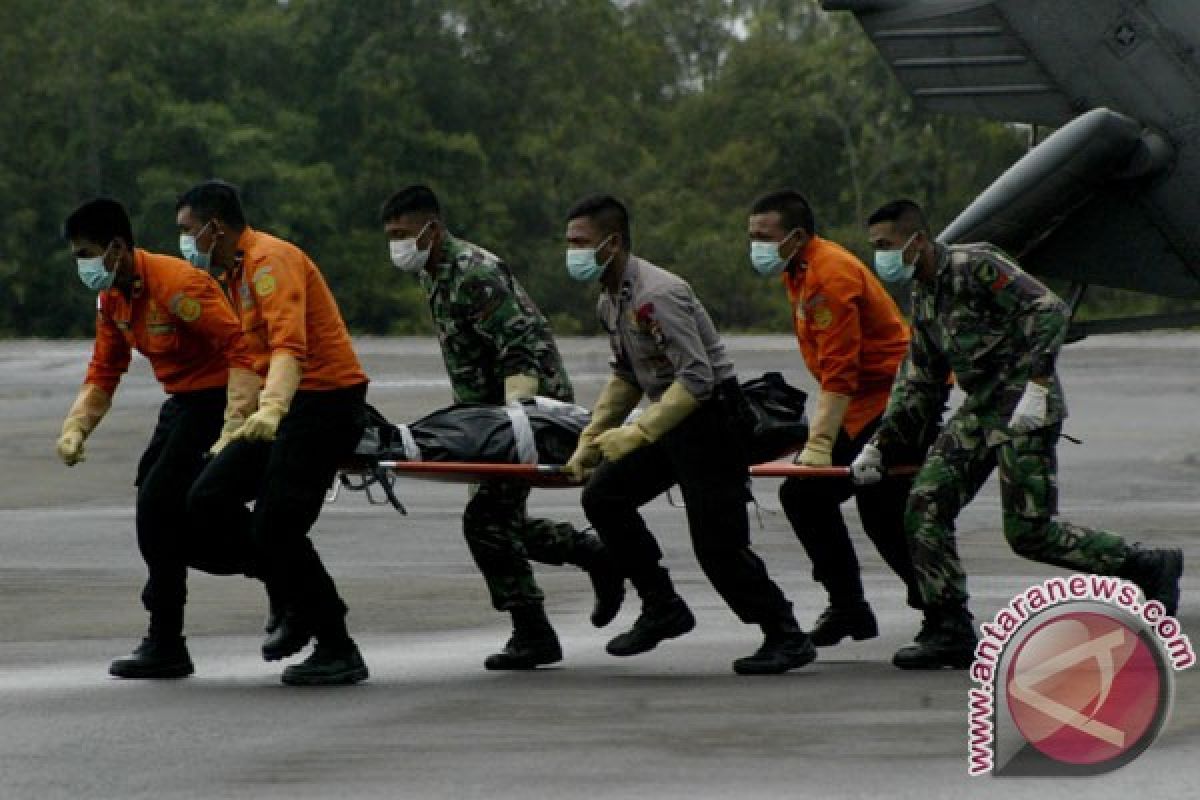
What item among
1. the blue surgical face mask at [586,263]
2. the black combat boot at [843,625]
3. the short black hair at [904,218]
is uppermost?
the short black hair at [904,218]

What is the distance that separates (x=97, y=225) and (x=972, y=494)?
3.15 m

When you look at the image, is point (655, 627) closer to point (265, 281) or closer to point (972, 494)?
point (972, 494)

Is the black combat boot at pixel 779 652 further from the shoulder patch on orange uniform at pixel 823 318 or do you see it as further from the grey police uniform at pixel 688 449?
the shoulder patch on orange uniform at pixel 823 318

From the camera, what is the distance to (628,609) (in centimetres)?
1159

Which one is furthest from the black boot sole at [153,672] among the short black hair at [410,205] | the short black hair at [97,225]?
the short black hair at [410,205]

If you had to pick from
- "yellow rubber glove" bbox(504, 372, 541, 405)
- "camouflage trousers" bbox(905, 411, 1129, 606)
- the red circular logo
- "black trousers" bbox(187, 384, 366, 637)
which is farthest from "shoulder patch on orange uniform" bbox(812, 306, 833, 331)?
the red circular logo

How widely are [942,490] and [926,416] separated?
0.38 meters

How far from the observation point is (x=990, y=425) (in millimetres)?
9328

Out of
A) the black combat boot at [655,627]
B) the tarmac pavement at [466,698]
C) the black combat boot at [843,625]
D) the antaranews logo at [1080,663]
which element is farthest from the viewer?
the black combat boot at [843,625]

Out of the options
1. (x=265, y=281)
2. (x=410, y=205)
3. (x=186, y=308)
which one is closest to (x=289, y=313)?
(x=265, y=281)

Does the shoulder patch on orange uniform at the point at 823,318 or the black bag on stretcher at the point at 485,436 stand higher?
the shoulder patch on orange uniform at the point at 823,318

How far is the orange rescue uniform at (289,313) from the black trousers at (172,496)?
32 centimetres

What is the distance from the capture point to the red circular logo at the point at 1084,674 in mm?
6320

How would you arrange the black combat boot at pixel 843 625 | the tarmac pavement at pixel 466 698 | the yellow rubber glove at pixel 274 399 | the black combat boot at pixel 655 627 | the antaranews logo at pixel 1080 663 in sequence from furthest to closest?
the black combat boot at pixel 843 625, the black combat boot at pixel 655 627, the yellow rubber glove at pixel 274 399, the tarmac pavement at pixel 466 698, the antaranews logo at pixel 1080 663
